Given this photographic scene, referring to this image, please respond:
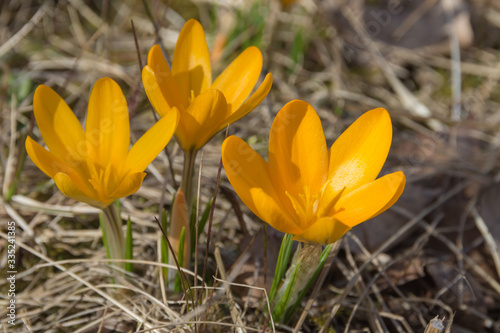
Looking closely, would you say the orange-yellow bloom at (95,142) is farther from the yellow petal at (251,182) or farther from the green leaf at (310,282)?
the green leaf at (310,282)

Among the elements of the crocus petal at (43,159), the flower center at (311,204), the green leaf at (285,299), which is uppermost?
the crocus petal at (43,159)

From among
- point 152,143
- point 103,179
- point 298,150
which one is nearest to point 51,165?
point 103,179

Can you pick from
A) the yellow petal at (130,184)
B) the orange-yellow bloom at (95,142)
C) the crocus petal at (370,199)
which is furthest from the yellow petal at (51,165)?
the crocus petal at (370,199)

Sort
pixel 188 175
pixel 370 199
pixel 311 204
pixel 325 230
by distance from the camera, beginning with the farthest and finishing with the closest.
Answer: pixel 188 175, pixel 311 204, pixel 370 199, pixel 325 230

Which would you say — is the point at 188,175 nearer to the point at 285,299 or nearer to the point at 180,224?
the point at 180,224

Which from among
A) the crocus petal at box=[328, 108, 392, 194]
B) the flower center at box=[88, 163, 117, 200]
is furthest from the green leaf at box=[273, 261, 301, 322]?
the flower center at box=[88, 163, 117, 200]

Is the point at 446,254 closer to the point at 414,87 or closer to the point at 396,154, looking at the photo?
the point at 396,154

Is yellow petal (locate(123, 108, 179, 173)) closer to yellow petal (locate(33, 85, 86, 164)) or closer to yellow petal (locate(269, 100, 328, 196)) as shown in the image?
yellow petal (locate(33, 85, 86, 164))
